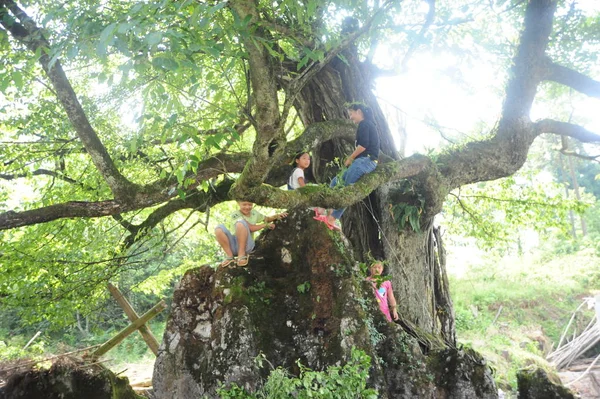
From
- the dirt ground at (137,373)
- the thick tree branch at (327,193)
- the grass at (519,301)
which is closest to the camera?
the thick tree branch at (327,193)

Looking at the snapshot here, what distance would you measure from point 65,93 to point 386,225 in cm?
415

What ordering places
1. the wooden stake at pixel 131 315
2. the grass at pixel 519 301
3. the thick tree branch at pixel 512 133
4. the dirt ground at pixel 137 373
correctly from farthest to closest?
the grass at pixel 519 301 < the dirt ground at pixel 137 373 < the wooden stake at pixel 131 315 < the thick tree branch at pixel 512 133

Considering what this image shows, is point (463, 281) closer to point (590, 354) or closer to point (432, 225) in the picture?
point (590, 354)

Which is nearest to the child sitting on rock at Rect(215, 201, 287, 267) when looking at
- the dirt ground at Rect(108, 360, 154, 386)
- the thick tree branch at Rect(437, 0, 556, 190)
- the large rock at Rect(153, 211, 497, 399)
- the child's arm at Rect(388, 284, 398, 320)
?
the large rock at Rect(153, 211, 497, 399)

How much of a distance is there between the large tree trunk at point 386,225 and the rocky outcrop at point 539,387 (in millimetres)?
1378

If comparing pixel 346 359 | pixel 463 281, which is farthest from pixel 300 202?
pixel 463 281

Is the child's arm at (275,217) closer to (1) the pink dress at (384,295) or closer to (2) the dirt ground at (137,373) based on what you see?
(1) the pink dress at (384,295)

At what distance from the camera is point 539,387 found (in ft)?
15.0

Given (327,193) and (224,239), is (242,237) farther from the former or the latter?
(327,193)

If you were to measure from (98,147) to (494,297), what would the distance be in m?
16.5

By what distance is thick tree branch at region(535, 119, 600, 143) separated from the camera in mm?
6258

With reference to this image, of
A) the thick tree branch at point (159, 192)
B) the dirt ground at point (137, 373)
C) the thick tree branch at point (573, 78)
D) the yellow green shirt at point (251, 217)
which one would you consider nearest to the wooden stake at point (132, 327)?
the dirt ground at point (137, 373)

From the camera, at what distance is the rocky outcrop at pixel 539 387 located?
4.48 m

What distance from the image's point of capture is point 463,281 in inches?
773
